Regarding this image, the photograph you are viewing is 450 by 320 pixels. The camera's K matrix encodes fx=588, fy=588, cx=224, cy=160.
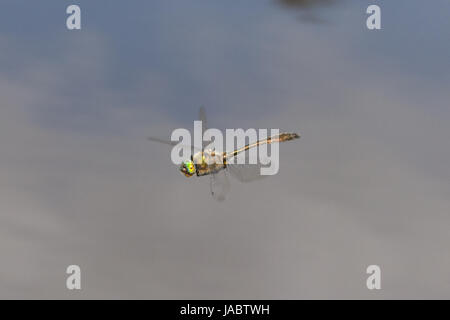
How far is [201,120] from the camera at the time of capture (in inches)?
3142

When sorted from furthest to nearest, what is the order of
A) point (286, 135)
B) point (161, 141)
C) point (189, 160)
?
point (286, 135) → point (189, 160) → point (161, 141)

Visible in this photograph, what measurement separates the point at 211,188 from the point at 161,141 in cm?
905

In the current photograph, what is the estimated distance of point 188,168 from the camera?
265 feet

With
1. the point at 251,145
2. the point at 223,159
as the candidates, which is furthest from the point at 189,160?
the point at 251,145

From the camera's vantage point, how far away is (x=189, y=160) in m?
80.8

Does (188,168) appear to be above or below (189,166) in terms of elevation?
below

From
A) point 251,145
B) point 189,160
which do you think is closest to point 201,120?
point 189,160

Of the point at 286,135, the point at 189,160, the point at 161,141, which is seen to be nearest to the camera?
the point at 161,141

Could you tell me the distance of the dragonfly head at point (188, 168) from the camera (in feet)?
265

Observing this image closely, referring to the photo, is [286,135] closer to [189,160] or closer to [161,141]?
[189,160]

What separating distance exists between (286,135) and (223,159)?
12.7 meters

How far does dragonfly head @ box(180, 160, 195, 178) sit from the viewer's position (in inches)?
3177

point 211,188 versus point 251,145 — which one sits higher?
point 251,145

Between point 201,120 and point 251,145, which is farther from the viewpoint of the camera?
A: point 251,145
